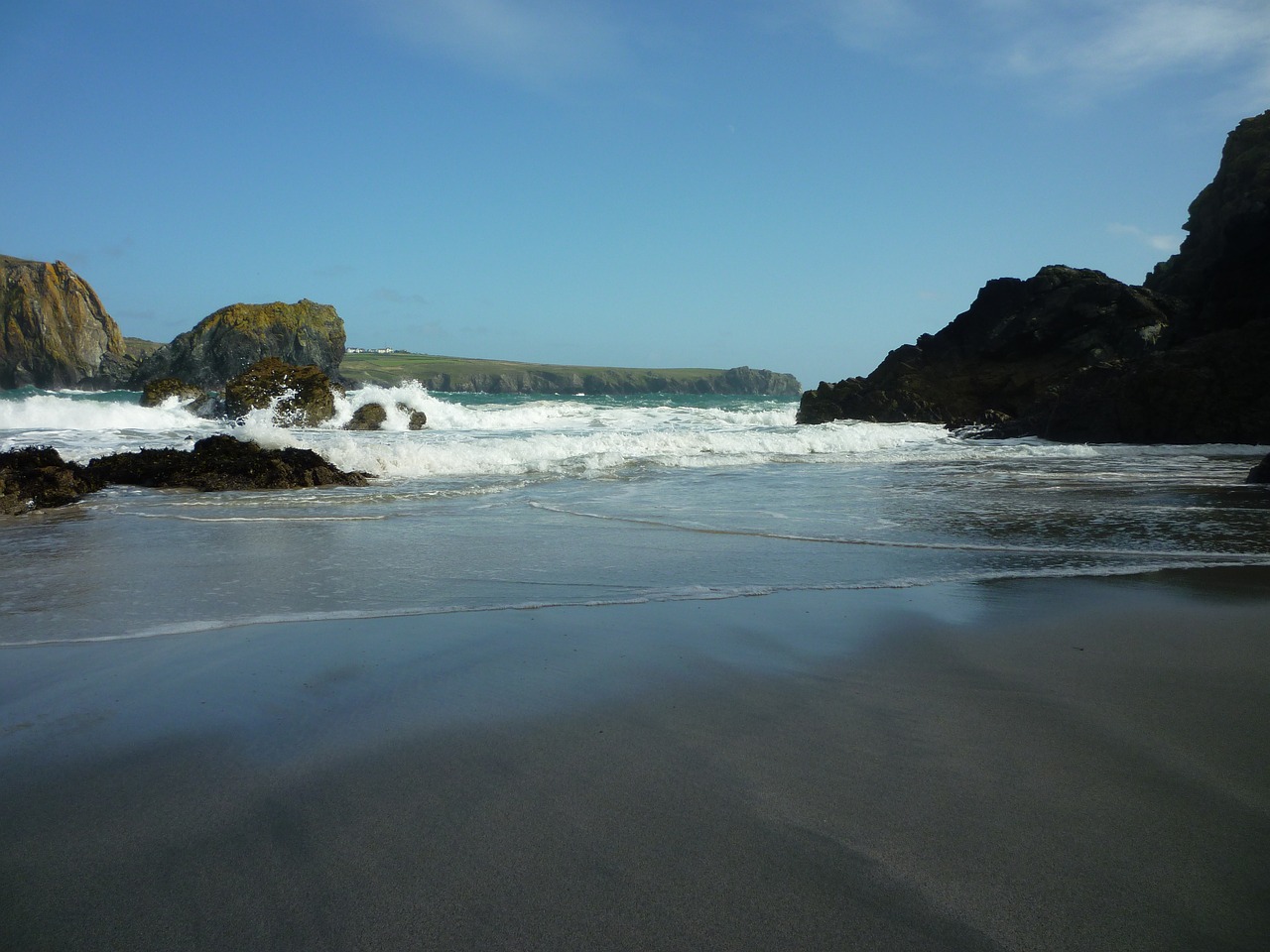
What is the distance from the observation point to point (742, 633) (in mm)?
3791

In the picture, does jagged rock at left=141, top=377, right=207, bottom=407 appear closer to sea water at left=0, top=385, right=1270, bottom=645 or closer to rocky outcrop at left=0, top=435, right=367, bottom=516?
sea water at left=0, top=385, right=1270, bottom=645

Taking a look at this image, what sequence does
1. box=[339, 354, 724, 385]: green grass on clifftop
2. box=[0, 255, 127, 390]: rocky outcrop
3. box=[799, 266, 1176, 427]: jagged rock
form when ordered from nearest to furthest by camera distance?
box=[799, 266, 1176, 427]: jagged rock → box=[0, 255, 127, 390]: rocky outcrop → box=[339, 354, 724, 385]: green grass on clifftop

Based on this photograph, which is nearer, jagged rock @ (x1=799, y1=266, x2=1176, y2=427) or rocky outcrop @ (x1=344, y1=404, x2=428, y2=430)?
rocky outcrop @ (x1=344, y1=404, x2=428, y2=430)

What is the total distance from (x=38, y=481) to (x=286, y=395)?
1571cm

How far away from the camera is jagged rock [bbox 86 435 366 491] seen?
10.1 metres

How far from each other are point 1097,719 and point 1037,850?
3.27 ft

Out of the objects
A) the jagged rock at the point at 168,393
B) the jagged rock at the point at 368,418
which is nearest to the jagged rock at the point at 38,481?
the jagged rock at the point at 368,418

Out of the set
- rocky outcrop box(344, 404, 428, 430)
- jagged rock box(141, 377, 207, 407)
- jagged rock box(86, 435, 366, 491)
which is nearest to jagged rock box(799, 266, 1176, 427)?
rocky outcrop box(344, 404, 428, 430)

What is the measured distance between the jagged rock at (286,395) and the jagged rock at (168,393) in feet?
18.6

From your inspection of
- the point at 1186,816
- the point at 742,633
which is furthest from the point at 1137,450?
the point at 1186,816

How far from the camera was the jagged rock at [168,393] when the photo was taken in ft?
95.6

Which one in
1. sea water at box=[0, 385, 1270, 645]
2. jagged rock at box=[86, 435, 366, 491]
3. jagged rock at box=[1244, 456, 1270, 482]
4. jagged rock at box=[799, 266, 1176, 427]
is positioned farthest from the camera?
jagged rock at box=[799, 266, 1176, 427]

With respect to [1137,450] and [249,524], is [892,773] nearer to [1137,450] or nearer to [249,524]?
[249,524]

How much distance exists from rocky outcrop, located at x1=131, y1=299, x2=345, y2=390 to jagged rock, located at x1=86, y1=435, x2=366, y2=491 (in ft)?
144
